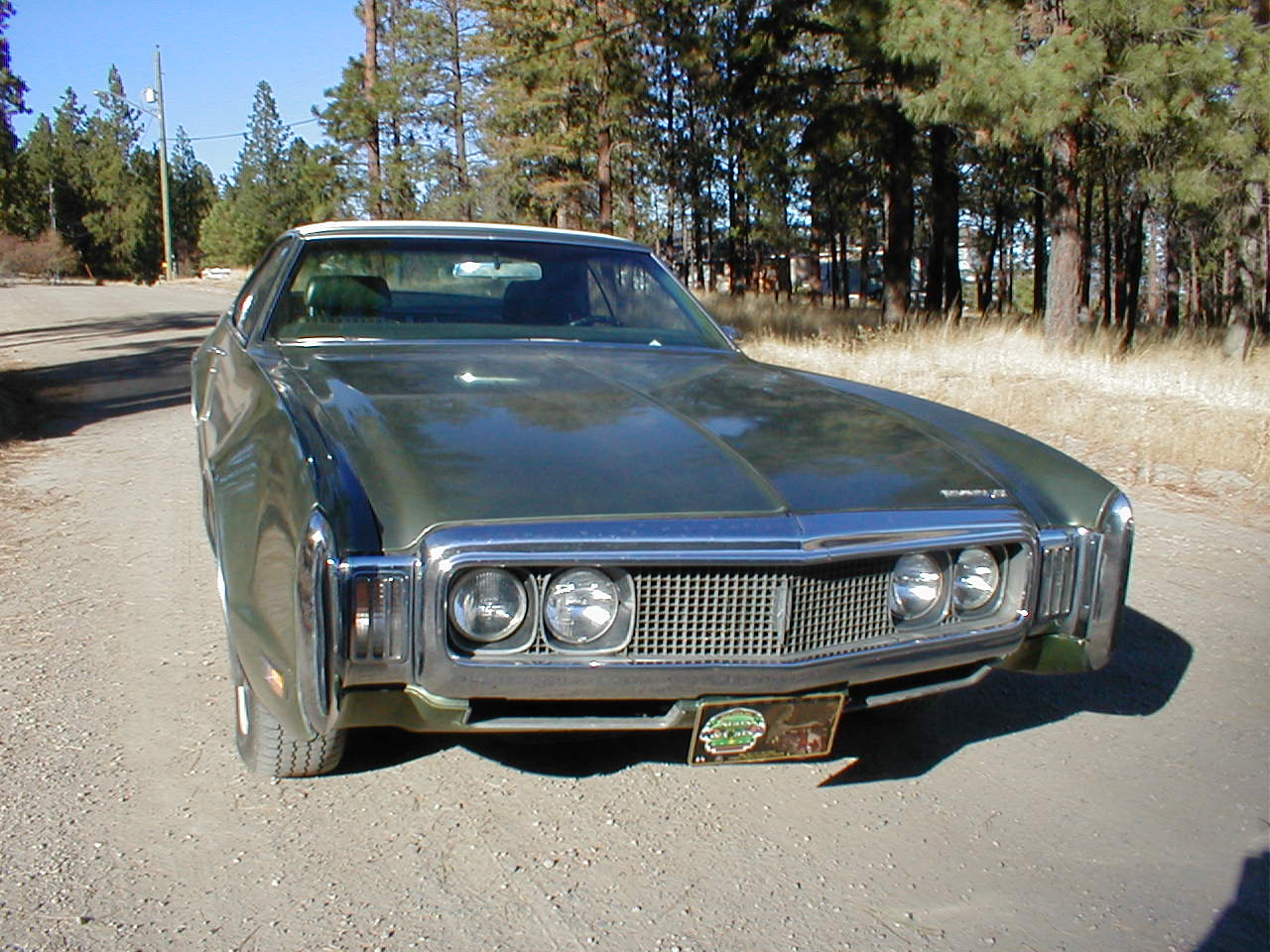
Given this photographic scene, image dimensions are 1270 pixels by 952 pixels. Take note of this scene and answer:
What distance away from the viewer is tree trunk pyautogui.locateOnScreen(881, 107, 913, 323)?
18672 millimetres

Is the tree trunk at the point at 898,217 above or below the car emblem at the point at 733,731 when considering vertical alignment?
above

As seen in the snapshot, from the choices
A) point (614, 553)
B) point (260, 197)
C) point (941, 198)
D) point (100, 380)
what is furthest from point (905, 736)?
point (260, 197)

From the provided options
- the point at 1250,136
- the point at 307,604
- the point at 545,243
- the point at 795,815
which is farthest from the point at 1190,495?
the point at 1250,136

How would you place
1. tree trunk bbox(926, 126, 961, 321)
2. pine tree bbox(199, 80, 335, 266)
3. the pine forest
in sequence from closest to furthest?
1. the pine forest
2. tree trunk bbox(926, 126, 961, 321)
3. pine tree bbox(199, 80, 335, 266)

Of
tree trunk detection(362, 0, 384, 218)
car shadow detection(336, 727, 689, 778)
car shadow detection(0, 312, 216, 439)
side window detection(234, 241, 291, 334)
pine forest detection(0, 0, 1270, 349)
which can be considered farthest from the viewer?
tree trunk detection(362, 0, 384, 218)

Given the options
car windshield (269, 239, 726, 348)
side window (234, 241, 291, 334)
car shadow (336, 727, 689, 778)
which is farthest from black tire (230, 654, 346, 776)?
side window (234, 241, 291, 334)

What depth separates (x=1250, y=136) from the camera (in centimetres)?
1258

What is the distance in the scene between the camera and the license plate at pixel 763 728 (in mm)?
2551

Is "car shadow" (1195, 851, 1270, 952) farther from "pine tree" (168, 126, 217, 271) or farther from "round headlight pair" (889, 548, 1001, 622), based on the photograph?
"pine tree" (168, 126, 217, 271)

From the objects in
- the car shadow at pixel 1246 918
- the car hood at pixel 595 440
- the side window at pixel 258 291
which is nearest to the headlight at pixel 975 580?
the car hood at pixel 595 440

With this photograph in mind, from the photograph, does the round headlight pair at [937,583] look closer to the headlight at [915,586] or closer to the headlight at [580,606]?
the headlight at [915,586]

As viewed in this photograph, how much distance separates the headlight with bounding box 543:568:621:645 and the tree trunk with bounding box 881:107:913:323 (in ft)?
54.7

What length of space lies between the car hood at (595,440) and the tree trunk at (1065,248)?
11.1 metres

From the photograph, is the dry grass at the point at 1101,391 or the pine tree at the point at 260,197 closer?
the dry grass at the point at 1101,391
